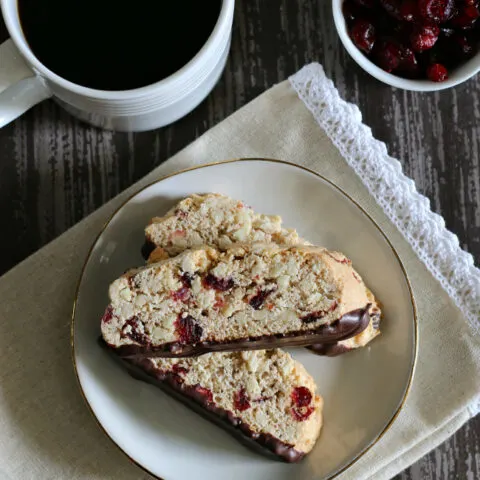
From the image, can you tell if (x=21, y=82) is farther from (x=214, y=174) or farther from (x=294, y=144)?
(x=294, y=144)

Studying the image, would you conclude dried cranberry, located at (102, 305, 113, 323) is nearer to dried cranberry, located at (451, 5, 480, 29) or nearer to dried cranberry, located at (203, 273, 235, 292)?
dried cranberry, located at (203, 273, 235, 292)

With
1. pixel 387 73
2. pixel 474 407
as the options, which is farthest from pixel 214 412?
pixel 387 73

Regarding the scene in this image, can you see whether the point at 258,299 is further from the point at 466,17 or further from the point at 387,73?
the point at 466,17

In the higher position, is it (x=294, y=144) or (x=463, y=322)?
(x=294, y=144)

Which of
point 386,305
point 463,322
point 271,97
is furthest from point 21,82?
point 463,322

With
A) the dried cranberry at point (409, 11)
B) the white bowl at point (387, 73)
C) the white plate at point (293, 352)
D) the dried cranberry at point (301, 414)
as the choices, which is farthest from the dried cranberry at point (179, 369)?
the dried cranberry at point (409, 11)

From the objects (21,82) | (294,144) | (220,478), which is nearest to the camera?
(21,82)

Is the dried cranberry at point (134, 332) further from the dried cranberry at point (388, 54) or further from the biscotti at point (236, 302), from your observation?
the dried cranberry at point (388, 54)
